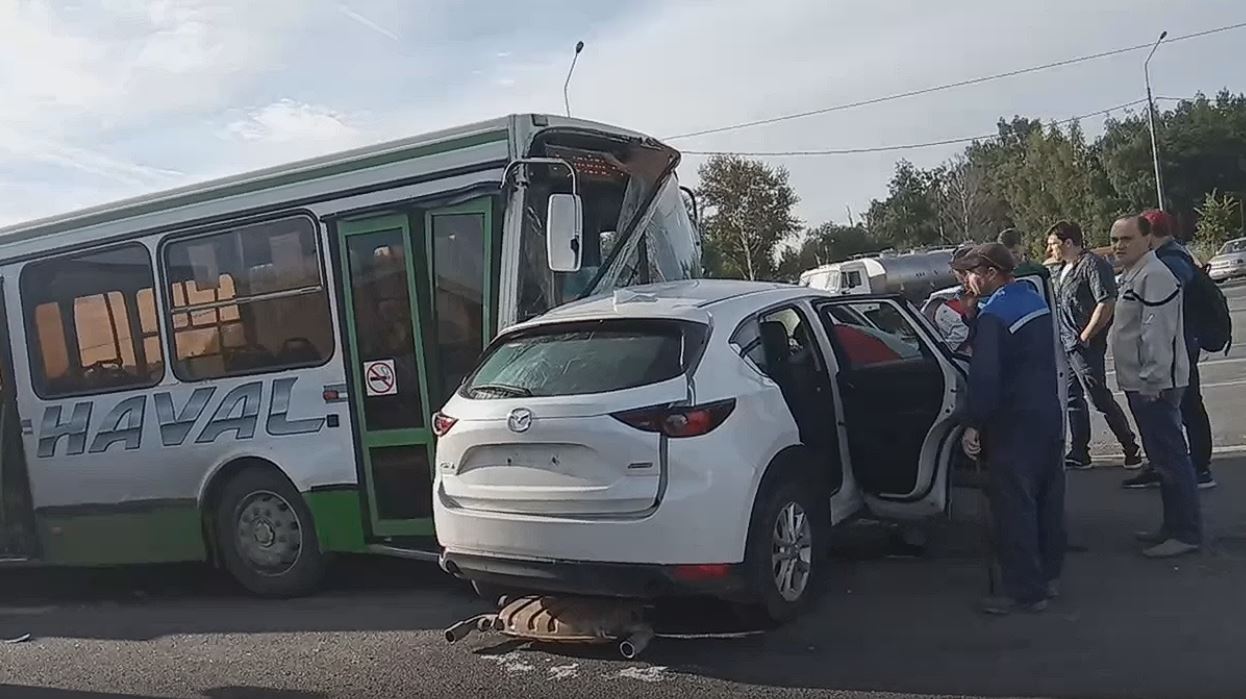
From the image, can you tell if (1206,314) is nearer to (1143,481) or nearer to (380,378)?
(1143,481)

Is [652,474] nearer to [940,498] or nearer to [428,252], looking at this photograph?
[940,498]

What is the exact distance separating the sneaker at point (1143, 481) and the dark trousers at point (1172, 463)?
1.81 meters

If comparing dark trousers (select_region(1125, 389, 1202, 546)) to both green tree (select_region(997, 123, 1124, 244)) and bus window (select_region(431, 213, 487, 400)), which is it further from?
green tree (select_region(997, 123, 1124, 244))

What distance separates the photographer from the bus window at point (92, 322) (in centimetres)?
816

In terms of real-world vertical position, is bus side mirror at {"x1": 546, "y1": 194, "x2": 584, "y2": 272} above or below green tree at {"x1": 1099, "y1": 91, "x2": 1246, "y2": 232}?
below

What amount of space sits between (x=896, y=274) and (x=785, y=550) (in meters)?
26.5

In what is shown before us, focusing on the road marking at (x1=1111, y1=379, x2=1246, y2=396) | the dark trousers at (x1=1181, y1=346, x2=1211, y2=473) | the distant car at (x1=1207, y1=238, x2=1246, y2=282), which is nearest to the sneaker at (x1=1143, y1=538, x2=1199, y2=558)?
the dark trousers at (x1=1181, y1=346, x2=1211, y2=473)

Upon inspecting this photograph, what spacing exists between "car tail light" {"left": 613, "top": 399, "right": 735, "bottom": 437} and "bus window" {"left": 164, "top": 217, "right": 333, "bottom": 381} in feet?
9.64

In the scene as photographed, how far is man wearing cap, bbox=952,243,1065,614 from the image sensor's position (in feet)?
19.2

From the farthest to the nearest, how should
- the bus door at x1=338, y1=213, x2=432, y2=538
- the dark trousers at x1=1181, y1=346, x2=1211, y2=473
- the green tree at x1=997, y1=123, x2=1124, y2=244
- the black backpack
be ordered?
the green tree at x1=997, y1=123, x2=1124, y2=244, the dark trousers at x1=1181, y1=346, x2=1211, y2=473, the black backpack, the bus door at x1=338, y1=213, x2=432, y2=538

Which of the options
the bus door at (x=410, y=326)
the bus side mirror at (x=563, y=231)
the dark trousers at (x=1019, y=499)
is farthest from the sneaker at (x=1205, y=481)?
the bus door at (x=410, y=326)

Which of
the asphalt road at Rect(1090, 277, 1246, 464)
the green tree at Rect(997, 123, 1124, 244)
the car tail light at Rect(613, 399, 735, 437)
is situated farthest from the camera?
the green tree at Rect(997, 123, 1124, 244)

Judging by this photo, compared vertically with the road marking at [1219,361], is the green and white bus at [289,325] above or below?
above

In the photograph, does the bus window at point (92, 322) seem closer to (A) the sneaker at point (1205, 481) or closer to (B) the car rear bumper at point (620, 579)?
(B) the car rear bumper at point (620, 579)
